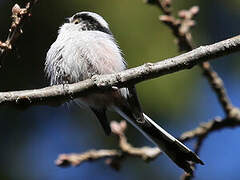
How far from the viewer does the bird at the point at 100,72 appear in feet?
9.95

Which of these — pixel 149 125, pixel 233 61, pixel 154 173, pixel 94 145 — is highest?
pixel 149 125

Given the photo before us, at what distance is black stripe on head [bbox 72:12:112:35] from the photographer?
11.5ft

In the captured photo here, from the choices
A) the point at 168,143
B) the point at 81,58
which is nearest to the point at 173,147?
the point at 168,143

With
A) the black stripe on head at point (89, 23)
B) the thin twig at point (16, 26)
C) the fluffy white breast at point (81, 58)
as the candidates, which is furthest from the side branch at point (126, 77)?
the black stripe on head at point (89, 23)

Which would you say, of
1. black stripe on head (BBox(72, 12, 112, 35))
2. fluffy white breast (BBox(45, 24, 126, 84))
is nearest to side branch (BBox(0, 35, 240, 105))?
fluffy white breast (BBox(45, 24, 126, 84))

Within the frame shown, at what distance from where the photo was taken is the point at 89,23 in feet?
11.7

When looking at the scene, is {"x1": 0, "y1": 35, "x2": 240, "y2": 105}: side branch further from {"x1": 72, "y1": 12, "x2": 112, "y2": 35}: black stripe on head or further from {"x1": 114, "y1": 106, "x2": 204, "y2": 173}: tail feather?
{"x1": 72, "y1": 12, "x2": 112, "y2": 35}: black stripe on head

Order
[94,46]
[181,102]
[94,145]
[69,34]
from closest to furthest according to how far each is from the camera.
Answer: [94,46], [69,34], [181,102], [94,145]

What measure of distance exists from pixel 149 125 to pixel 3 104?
1136 mm

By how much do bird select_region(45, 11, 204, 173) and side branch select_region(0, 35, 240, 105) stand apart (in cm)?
62

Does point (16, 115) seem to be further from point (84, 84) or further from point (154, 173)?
point (84, 84)

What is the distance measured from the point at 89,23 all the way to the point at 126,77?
1404 millimetres

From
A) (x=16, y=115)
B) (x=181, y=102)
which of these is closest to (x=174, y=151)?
(x=181, y=102)

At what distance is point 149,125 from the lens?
122 inches
